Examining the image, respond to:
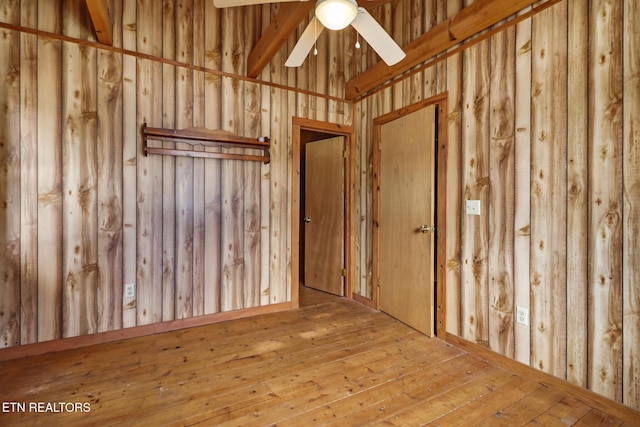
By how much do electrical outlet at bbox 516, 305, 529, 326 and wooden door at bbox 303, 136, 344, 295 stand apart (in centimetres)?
205

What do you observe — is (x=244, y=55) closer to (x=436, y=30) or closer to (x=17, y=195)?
(x=436, y=30)

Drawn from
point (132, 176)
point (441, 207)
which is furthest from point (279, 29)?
point (441, 207)

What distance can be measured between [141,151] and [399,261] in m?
2.60

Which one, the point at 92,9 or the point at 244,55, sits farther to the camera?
the point at 244,55

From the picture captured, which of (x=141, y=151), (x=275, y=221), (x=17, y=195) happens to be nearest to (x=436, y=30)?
(x=275, y=221)

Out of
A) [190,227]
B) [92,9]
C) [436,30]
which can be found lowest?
[190,227]

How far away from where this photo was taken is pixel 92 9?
2.06 metres

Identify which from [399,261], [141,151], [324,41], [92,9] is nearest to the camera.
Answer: [92,9]

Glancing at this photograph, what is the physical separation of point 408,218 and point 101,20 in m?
2.90

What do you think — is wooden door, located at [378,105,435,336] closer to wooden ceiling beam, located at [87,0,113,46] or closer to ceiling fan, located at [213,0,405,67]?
ceiling fan, located at [213,0,405,67]

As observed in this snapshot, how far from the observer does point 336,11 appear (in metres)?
1.56

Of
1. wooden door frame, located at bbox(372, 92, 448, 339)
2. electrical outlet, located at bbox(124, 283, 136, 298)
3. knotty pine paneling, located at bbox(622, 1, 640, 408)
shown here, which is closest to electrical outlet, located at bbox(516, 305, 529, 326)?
knotty pine paneling, located at bbox(622, 1, 640, 408)
